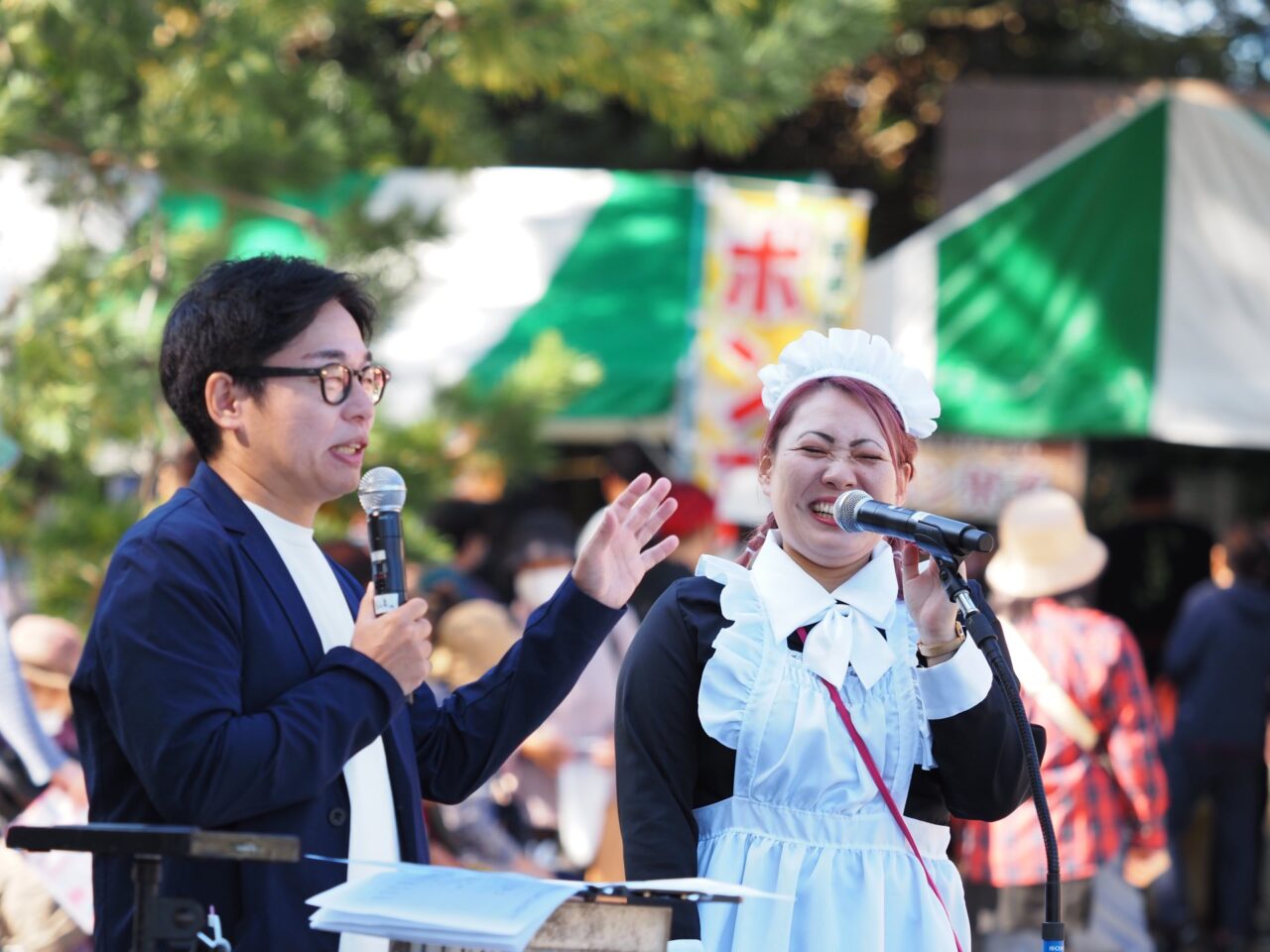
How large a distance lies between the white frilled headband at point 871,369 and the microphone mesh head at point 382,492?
2.15ft

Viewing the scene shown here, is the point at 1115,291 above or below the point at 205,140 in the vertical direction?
above

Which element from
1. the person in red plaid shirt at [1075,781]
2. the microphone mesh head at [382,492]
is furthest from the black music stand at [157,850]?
the person in red plaid shirt at [1075,781]

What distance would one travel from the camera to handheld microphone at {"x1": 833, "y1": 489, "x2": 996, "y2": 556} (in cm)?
198

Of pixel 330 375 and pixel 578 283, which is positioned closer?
pixel 330 375

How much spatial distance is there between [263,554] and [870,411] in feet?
3.01

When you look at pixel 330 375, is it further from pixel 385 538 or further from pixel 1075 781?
pixel 1075 781

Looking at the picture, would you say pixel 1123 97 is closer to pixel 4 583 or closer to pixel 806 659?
pixel 4 583

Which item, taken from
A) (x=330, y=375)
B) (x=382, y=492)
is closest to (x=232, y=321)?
(x=330, y=375)

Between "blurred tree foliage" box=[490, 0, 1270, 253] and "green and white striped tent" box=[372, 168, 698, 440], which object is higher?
Answer: "blurred tree foliage" box=[490, 0, 1270, 253]

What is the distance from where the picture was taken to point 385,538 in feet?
6.98

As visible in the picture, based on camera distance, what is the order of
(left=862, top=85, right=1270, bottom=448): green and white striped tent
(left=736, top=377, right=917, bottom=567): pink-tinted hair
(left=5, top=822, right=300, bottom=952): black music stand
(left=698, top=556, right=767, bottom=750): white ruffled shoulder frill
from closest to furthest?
(left=5, top=822, right=300, bottom=952): black music stand → (left=698, top=556, right=767, bottom=750): white ruffled shoulder frill → (left=736, top=377, right=917, bottom=567): pink-tinted hair → (left=862, top=85, right=1270, bottom=448): green and white striped tent

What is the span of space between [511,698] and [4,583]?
251 centimetres

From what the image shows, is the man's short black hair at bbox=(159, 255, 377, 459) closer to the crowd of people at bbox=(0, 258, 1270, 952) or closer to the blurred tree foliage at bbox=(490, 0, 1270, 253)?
the crowd of people at bbox=(0, 258, 1270, 952)

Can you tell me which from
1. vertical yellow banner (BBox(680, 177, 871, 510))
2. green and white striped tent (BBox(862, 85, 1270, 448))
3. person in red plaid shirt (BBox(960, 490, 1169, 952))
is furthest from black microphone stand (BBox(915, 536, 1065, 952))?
green and white striped tent (BBox(862, 85, 1270, 448))
